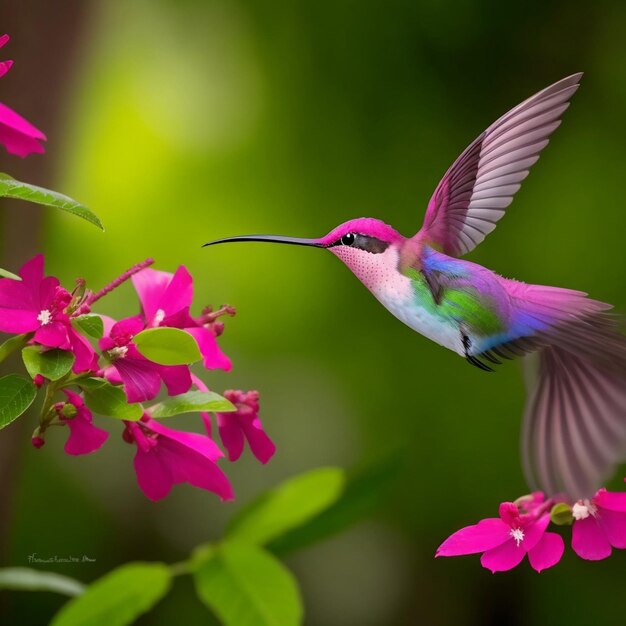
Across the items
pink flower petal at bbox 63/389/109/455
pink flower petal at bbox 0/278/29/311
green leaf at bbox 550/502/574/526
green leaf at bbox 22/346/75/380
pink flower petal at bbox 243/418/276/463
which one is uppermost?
pink flower petal at bbox 0/278/29/311

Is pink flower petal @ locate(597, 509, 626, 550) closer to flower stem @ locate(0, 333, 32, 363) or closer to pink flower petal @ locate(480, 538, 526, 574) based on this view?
pink flower petal @ locate(480, 538, 526, 574)

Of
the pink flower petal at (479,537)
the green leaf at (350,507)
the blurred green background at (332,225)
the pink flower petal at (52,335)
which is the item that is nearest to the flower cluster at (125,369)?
the pink flower petal at (52,335)

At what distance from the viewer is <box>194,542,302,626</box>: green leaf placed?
2.03 ft

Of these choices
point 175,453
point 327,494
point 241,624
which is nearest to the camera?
point 175,453

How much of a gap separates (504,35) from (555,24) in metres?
0.17

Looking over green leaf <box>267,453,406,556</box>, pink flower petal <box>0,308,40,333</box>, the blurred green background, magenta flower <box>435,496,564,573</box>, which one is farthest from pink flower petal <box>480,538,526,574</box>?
the blurred green background

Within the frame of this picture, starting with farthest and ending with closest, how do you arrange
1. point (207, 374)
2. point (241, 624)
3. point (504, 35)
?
point (504, 35) < point (207, 374) < point (241, 624)

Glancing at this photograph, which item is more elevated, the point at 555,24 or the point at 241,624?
the point at 555,24

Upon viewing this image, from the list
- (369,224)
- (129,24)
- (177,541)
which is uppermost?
(129,24)

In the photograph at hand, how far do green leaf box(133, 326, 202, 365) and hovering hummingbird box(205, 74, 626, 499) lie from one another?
83mm

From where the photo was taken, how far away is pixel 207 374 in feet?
8.93

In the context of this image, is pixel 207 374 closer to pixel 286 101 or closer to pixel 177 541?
pixel 177 541

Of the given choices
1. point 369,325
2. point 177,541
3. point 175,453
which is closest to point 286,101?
point 369,325

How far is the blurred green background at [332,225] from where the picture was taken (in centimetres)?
274
